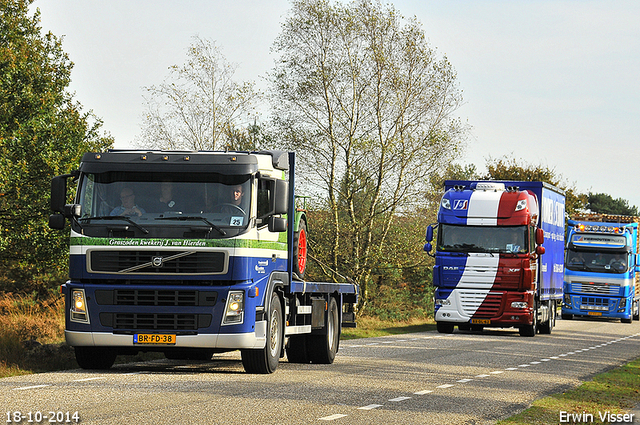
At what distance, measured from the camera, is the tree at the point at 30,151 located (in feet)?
95.8

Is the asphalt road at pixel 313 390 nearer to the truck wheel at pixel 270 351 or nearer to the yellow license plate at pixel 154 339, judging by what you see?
the truck wheel at pixel 270 351

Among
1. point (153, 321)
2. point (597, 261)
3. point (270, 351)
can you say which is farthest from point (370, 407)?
point (597, 261)

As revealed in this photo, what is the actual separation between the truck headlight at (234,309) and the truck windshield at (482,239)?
48.3 feet

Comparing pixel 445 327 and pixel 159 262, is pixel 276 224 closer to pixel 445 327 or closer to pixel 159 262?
pixel 159 262

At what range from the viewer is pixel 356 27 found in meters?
35.2

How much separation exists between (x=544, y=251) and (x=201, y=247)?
16.7 meters

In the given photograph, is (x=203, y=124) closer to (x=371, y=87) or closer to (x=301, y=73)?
(x=301, y=73)

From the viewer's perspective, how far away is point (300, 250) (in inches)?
573

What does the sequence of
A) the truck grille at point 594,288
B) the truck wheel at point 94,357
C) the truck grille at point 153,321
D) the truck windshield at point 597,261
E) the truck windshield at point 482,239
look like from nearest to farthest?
1. the truck grille at point 153,321
2. the truck wheel at point 94,357
3. the truck windshield at point 482,239
4. the truck windshield at point 597,261
5. the truck grille at point 594,288

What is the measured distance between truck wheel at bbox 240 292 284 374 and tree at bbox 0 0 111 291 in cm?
1679

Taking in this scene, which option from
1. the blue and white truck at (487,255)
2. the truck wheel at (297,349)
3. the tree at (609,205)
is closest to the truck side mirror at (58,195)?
the truck wheel at (297,349)

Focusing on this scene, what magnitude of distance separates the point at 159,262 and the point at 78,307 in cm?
135

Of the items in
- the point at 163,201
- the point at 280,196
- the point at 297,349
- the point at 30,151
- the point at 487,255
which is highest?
the point at 30,151

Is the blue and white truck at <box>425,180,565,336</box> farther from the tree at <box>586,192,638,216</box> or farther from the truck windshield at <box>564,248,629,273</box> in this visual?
the tree at <box>586,192,638,216</box>
